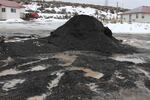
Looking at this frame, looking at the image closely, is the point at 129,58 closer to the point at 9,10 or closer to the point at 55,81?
the point at 55,81

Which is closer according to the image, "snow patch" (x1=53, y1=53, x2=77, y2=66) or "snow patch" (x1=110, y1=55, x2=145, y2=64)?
"snow patch" (x1=53, y1=53, x2=77, y2=66)

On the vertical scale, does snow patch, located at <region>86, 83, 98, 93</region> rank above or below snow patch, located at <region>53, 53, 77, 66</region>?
below

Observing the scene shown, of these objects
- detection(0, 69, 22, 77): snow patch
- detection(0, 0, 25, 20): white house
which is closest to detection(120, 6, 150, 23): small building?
detection(0, 0, 25, 20): white house

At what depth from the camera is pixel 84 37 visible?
1867cm

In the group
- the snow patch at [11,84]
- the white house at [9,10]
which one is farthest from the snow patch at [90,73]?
the white house at [9,10]

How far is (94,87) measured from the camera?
996 cm

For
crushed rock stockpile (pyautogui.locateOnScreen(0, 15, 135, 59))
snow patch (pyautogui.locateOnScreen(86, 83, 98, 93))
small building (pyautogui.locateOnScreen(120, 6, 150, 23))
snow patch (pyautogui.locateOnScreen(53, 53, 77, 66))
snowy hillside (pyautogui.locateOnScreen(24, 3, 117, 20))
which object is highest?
snowy hillside (pyautogui.locateOnScreen(24, 3, 117, 20))

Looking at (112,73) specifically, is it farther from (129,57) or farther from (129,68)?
(129,57)

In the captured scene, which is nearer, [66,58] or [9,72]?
[9,72]

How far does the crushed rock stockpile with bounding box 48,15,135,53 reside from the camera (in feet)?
58.2

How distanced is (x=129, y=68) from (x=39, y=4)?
7363 centimetres

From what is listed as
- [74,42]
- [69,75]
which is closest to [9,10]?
[74,42]

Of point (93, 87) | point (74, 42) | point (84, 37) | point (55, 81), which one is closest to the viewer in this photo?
point (93, 87)

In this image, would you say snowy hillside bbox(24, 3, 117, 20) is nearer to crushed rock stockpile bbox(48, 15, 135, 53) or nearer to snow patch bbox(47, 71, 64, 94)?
crushed rock stockpile bbox(48, 15, 135, 53)
